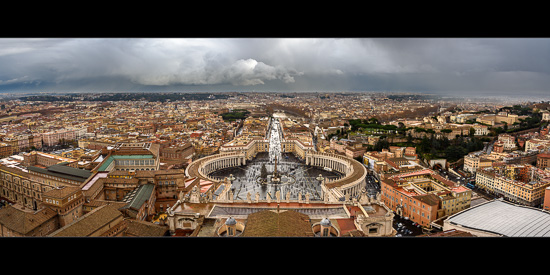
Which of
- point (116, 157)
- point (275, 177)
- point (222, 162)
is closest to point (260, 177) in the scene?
point (275, 177)

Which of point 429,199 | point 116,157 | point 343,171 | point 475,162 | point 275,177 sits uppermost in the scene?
point 116,157

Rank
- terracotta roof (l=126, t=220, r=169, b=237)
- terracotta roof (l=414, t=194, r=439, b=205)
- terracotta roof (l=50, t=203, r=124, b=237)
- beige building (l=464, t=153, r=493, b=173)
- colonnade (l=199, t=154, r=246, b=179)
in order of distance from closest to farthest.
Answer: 1. terracotta roof (l=50, t=203, r=124, b=237)
2. terracotta roof (l=126, t=220, r=169, b=237)
3. terracotta roof (l=414, t=194, r=439, b=205)
4. beige building (l=464, t=153, r=493, b=173)
5. colonnade (l=199, t=154, r=246, b=179)

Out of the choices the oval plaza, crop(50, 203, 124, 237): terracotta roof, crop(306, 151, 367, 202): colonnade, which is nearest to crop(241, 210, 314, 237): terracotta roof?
crop(50, 203, 124, 237): terracotta roof

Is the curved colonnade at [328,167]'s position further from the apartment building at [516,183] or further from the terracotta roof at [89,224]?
the terracotta roof at [89,224]

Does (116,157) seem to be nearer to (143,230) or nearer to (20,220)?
(20,220)

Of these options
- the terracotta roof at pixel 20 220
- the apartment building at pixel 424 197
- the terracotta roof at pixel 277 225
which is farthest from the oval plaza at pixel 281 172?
the terracotta roof at pixel 20 220

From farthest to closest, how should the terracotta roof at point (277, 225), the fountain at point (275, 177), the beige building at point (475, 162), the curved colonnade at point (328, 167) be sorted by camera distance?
the beige building at point (475, 162) → the fountain at point (275, 177) → the curved colonnade at point (328, 167) → the terracotta roof at point (277, 225)

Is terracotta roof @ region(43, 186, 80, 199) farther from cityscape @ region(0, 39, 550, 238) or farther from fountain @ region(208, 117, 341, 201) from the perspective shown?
fountain @ region(208, 117, 341, 201)
